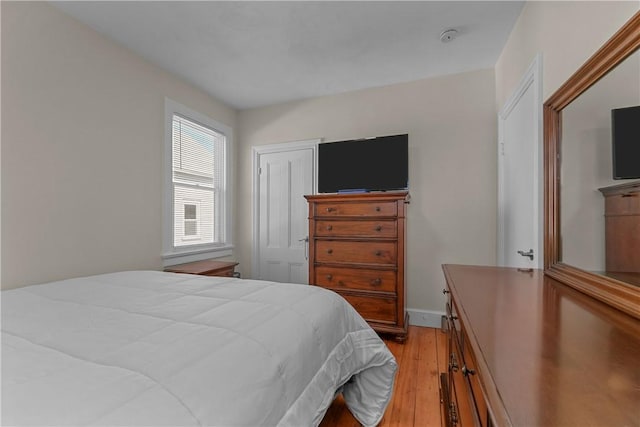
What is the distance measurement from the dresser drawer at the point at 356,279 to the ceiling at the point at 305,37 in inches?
78.6

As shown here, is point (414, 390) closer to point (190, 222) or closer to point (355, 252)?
point (355, 252)

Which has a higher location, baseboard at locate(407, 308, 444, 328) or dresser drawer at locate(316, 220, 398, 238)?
dresser drawer at locate(316, 220, 398, 238)

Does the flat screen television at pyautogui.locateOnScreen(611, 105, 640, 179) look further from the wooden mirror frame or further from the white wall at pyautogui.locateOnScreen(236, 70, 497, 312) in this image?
the white wall at pyautogui.locateOnScreen(236, 70, 497, 312)

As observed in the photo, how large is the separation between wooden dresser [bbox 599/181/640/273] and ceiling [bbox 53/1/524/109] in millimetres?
1729

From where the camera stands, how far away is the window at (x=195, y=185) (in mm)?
2889

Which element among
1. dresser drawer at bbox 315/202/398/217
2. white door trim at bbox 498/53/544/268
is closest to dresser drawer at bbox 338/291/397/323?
dresser drawer at bbox 315/202/398/217

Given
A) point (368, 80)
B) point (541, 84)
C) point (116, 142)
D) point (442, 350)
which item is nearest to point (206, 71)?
point (116, 142)

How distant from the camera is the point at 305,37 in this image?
2.31 meters

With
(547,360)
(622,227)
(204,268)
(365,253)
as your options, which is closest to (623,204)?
(622,227)

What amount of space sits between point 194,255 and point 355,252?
6.02ft

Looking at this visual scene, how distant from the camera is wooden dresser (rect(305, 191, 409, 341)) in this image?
2480 mm

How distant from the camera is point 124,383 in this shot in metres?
0.65

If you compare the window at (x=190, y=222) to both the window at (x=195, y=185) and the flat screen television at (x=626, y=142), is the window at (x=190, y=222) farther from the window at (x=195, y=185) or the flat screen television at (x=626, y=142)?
the flat screen television at (x=626, y=142)

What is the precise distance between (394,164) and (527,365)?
248cm
